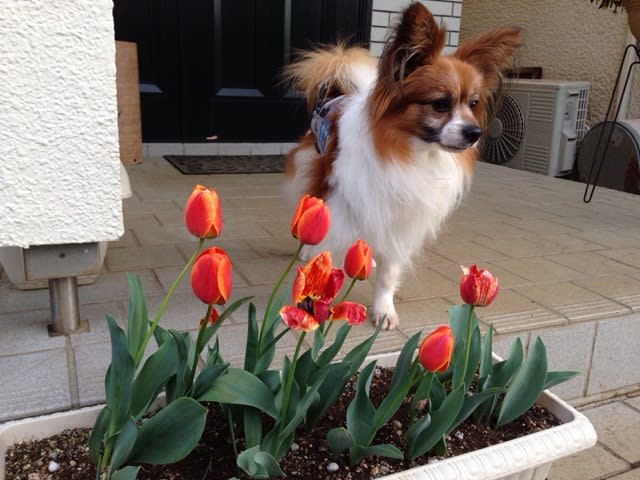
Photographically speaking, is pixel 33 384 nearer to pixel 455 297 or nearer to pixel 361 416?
pixel 361 416

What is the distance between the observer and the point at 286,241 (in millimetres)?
2719

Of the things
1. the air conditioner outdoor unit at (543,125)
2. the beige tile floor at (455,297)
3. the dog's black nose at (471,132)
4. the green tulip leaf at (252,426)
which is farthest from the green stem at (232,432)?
the air conditioner outdoor unit at (543,125)

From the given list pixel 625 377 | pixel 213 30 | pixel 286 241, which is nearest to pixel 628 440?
pixel 625 377

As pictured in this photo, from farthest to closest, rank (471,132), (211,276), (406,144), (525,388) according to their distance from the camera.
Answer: (406,144), (471,132), (525,388), (211,276)

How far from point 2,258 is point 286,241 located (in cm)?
122

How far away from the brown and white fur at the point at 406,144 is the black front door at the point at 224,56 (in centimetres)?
279

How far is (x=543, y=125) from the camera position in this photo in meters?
5.41

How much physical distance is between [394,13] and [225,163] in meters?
1.90

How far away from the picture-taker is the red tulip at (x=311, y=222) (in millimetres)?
853

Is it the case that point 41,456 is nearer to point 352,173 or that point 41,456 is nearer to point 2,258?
point 2,258

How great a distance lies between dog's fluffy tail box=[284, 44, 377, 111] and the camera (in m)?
2.47

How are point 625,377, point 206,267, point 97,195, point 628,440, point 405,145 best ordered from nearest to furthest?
point 206,267 → point 97,195 → point 628,440 → point 405,145 → point 625,377

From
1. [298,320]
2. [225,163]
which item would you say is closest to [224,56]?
[225,163]

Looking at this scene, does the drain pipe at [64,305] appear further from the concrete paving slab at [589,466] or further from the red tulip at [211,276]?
the concrete paving slab at [589,466]
